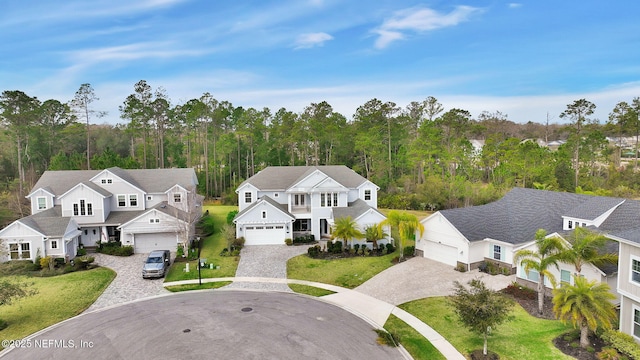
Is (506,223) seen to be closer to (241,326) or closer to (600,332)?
(600,332)

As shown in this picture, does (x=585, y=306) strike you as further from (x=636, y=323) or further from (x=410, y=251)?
(x=410, y=251)

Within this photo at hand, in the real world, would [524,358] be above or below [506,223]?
below

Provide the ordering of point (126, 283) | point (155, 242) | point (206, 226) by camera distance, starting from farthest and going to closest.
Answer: point (206, 226) < point (155, 242) < point (126, 283)

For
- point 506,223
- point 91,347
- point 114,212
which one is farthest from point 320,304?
point 114,212

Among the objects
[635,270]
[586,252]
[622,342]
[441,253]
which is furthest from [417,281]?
[635,270]

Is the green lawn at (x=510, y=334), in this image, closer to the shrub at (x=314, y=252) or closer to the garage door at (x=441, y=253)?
the garage door at (x=441, y=253)

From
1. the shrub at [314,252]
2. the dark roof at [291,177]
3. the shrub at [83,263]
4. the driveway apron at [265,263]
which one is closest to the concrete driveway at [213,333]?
the driveway apron at [265,263]
